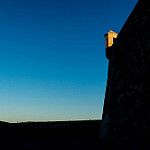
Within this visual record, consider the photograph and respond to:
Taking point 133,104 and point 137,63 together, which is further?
point 137,63

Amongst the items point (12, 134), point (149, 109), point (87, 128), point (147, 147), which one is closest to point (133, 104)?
point (149, 109)

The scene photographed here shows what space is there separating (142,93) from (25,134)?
11.6 meters

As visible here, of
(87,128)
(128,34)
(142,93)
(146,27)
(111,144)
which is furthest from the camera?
(87,128)

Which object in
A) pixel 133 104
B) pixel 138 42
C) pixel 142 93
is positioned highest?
pixel 138 42

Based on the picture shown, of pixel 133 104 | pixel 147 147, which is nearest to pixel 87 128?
pixel 133 104

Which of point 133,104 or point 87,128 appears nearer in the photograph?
point 133,104

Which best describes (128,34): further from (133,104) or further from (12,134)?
(12,134)

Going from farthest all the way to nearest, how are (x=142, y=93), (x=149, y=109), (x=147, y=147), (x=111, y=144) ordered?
(x=111, y=144), (x=142, y=93), (x=149, y=109), (x=147, y=147)

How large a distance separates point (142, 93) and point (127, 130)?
1.55 meters

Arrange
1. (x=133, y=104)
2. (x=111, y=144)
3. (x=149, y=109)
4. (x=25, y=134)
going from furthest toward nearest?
(x=25, y=134)
(x=111, y=144)
(x=133, y=104)
(x=149, y=109)

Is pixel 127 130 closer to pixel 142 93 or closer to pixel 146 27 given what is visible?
pixel 142 93

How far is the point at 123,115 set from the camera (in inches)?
247

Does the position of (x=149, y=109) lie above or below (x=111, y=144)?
above

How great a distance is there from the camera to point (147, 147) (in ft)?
14.3
